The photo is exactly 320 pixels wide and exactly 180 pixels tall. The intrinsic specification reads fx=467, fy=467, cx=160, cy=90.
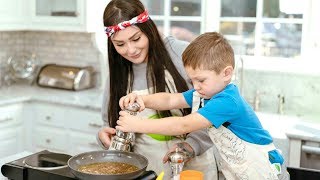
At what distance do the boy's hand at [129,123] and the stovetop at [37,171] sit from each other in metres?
0.16

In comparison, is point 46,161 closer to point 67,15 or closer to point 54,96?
point 54,96

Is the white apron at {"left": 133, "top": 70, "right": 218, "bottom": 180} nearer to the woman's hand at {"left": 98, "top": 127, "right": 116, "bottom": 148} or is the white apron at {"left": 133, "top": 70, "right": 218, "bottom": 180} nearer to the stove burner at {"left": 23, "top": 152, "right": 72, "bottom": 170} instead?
the woman's hand at {"left": 98, "top": 127, "right": 116, "bottom": 148}

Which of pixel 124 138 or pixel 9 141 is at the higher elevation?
pixel 124 138

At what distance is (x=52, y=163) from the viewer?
1698 mm

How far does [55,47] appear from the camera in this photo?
184 inches

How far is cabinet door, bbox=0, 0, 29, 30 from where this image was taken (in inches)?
160

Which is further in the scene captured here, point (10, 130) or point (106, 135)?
point (10, 130)

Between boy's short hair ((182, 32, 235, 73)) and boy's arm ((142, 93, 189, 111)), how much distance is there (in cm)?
30

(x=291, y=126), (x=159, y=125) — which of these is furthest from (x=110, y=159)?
(x=291, y=126)

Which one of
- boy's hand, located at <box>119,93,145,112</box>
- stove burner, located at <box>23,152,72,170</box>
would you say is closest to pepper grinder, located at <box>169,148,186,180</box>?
boy's hand, located at <box>119,93,145,112</box>

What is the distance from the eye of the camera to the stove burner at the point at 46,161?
166 cm

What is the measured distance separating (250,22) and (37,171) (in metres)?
2.62

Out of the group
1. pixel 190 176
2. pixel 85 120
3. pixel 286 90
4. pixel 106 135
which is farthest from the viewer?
pixel 85 120

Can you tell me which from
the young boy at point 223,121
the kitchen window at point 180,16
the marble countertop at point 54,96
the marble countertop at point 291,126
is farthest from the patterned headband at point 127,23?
the kitchen window at point 180,16
